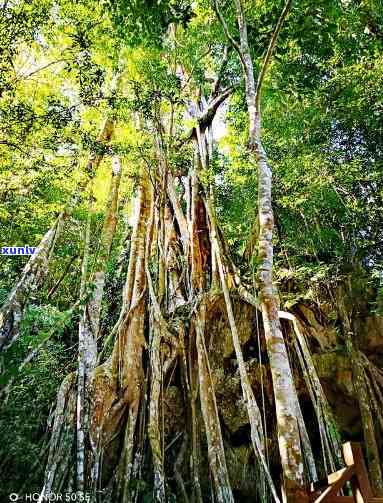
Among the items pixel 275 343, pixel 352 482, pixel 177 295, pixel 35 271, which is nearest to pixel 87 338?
pixel 35 271

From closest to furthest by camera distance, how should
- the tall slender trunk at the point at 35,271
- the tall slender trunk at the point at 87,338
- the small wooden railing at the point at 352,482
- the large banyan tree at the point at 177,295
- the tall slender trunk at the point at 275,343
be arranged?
the small wooden railing at the point at 352,482 → the tall slender trunk at the point at 275,343 → the tall slender trunk at the point at 35,271 → the large banyan tree at the point at 177,295 → the tall slender trunk at the point at 87,338

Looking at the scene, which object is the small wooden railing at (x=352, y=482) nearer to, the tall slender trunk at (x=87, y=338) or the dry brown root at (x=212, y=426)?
the dry brown root at (x=212, y=426)

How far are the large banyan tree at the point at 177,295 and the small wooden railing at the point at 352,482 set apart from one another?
666mm

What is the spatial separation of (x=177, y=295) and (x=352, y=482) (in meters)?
3.80

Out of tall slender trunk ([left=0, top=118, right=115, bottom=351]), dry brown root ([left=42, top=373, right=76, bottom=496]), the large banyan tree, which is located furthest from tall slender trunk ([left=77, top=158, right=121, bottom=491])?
tall slender trunk ([left=0, top=118, right=115, bottom=351])

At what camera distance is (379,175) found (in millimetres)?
4867

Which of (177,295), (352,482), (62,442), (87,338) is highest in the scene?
(177,295)

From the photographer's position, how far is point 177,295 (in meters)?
5.43

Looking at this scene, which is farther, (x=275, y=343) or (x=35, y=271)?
(x=35, y=271)

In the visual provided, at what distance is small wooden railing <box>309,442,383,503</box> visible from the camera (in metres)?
1.67

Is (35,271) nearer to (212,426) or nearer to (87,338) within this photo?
(87,338)

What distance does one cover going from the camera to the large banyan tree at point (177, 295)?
11.7ft

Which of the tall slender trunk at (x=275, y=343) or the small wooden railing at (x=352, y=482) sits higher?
the tall slender trunk at (x=275, y=343)

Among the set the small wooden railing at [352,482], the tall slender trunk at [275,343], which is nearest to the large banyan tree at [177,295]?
the tall slender trunk at [275,343]
